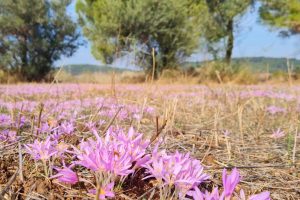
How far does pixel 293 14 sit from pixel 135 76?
10931mm

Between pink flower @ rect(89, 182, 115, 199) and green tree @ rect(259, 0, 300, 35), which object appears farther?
green tree @ rect(259, 0, 300, 35)

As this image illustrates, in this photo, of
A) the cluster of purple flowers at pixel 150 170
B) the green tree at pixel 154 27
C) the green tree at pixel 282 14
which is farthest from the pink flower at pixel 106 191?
the green tree at pixel 282 14

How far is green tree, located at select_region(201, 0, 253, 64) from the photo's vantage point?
24.4 metres

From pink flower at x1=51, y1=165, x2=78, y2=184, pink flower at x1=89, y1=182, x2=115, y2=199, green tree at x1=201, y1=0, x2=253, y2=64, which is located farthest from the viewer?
green tree at x1=201, y1=0, x2=253, y2=64

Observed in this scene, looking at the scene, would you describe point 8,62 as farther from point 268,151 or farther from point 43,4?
point 268,151

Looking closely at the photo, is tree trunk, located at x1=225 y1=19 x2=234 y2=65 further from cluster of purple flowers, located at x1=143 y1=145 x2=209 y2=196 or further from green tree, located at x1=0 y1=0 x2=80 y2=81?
cluster of purple flowers, located at x1=143 y1=145 x2=209 y2=196

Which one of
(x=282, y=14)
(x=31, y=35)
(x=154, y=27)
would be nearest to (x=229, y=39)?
(x=282, y=14)

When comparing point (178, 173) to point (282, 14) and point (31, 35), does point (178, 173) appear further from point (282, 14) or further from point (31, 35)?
point (282, 14)

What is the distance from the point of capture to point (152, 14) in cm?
2153

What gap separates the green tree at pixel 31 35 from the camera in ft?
70.2

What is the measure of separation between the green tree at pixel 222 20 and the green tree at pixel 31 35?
27.7ft

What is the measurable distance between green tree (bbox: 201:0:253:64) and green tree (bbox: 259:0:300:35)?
3.94ft

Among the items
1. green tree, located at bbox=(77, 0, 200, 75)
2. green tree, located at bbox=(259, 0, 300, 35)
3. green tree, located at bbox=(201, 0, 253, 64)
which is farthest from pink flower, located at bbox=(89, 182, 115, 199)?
green tree, located at bbox=(259, 0, 300, 35)

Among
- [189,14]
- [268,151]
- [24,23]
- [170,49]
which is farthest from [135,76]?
[268,151]
